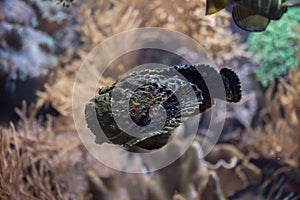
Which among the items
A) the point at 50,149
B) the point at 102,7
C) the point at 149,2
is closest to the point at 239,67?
the point at 149,2

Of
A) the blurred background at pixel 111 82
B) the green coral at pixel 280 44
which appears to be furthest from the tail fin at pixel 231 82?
the green coral at pixel 280 44

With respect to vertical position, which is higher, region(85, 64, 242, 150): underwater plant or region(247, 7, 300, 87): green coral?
region(85, 64, 242, 150): underwater plant

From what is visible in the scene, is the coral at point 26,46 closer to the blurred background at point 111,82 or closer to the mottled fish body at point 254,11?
the blurred background at point 111,82

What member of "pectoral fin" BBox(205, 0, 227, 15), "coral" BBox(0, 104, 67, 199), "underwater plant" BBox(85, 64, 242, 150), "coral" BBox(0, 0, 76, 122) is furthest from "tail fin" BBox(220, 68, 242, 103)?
"coral" BBox(0, 0, 76, 122)

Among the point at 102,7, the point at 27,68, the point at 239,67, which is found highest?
the point at 102,7

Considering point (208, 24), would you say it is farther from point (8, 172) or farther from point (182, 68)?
point (8, 172)

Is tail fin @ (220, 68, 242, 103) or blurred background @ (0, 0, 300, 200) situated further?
blurred background @ (0, 0, 300, 200)

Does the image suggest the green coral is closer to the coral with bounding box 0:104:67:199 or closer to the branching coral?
the branching coral
